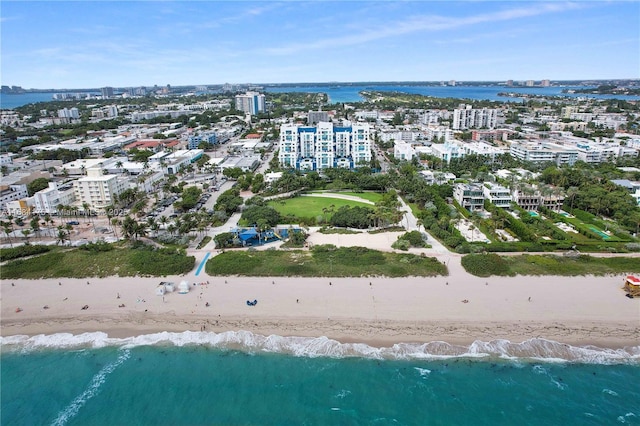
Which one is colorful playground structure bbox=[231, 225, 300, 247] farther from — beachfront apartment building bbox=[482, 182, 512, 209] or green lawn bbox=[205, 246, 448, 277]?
beachfront apartment building bbox=[482, 182, 512, 209]

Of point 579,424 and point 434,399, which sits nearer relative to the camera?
point 579,424

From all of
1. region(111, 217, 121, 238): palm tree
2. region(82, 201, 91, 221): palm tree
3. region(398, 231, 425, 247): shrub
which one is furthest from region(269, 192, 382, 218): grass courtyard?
region(82, 201, 91, 221): palm tree

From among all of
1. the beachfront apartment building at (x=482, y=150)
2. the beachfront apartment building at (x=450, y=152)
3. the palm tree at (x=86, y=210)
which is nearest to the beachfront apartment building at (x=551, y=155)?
the beachfront apartment building at (x=482, y=150)

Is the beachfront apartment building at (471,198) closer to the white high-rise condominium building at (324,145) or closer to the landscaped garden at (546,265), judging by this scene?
the landscaped garden at (546,265)

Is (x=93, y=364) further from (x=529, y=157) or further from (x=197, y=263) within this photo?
(x=529, y=157)

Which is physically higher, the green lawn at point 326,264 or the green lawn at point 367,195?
the green lawn at point 367,195

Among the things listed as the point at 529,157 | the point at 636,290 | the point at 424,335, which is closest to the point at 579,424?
the point at 424,335

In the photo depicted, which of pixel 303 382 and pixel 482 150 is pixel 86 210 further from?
pixel 482 150
